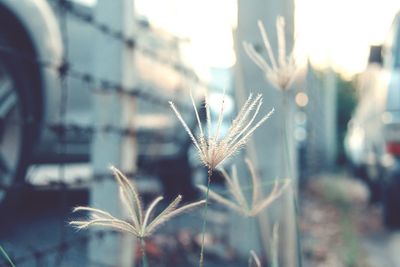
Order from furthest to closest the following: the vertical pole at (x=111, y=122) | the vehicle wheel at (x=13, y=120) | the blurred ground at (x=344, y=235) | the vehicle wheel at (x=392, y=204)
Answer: the vehicle wheel at (x=392, y=204), the blurred ground at (x=344, y=235), the vehicle wheel at (x=13, y=120), the vertical pole at (x=111, y=122)

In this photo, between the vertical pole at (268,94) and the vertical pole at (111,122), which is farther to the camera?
the vertical pole at (268,94)

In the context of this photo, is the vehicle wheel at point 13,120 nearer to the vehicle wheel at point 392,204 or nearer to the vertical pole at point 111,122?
the vertical pole at point 111,122

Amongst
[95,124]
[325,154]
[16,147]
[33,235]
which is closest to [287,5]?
[95,124]

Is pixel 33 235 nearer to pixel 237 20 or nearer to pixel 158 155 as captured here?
pixel 237 20

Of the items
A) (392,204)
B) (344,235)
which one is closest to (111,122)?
(344,235)

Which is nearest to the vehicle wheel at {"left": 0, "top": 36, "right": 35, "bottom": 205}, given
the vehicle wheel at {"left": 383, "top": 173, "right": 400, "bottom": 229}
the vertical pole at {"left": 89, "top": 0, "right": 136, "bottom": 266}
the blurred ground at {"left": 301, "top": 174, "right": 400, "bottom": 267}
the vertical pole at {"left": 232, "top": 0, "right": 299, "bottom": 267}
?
the vertical pole at {"left": 89, "top": 0, "right": 136, "bottom": 266}

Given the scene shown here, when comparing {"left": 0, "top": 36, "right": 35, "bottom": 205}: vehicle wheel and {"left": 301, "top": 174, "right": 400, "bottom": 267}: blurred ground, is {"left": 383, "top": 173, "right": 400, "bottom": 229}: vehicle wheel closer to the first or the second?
{"left": 301, "top": 174, "right": 400, "bottom": 267}: blurred ground

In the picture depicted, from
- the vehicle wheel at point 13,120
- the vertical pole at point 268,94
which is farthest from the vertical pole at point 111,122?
the vertical pole at point 268,94
